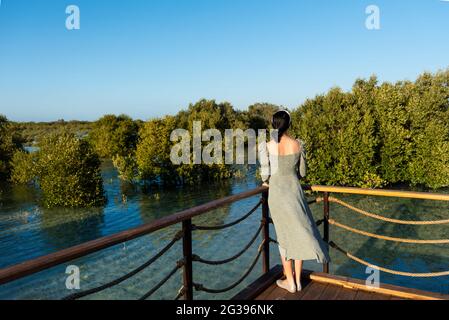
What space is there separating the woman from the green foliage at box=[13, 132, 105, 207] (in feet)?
71.8

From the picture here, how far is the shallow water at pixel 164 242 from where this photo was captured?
12.8 m

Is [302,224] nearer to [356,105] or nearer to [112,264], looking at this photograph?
[112,264]

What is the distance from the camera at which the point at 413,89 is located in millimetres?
28266

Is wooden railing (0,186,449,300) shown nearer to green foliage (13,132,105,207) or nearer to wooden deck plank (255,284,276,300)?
wooden deck plank (255,284,276,300)

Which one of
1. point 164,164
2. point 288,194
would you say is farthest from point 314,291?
point 164,164

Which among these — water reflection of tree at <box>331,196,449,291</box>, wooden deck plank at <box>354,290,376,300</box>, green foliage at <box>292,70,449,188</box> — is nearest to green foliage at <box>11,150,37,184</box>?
green foliage at <box>292,70,449,188</box>

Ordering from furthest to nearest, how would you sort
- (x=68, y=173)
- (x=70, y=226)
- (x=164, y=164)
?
(x=164, y=164) < (x=68, y=173) < (x=70, y=226)

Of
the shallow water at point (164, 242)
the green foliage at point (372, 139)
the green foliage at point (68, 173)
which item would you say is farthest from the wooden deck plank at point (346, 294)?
the green foliage at point (68, 173)

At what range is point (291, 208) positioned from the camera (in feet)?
12.7

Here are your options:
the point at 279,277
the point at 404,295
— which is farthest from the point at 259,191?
the point at 404,295

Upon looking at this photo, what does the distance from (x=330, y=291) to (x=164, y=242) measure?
1484cm

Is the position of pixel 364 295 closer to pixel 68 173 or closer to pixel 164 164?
pixel 68 173

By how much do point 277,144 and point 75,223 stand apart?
2074 cm

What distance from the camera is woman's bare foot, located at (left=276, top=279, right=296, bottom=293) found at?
13.5 feet
